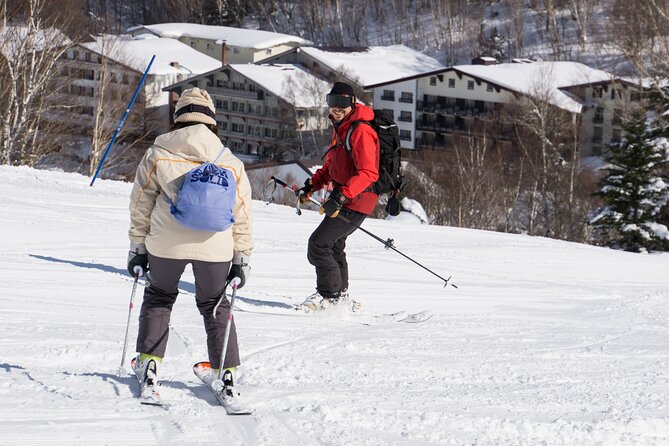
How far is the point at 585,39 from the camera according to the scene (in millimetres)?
52844

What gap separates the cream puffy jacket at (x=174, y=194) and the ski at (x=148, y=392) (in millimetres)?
541

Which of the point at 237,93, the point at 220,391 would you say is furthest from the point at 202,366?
the point at 237,93

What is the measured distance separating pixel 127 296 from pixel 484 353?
2491 millimetres

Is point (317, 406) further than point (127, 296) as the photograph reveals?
No

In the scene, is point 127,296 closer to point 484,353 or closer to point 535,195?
point 484,353

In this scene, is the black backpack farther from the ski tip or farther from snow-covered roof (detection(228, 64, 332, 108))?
snow-covered roof (detection(228, 64, 332, 108))

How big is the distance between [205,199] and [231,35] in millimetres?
55776

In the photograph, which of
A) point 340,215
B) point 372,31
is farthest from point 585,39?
point 340,215

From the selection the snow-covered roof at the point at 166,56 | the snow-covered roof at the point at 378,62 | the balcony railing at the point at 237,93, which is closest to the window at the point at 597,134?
the snow-covered roof at the point at 378,62

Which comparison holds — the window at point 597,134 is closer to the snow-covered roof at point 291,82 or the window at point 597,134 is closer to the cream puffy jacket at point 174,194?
the snow-covered roof at point 291,82

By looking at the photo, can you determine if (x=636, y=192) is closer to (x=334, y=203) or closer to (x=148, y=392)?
(x=334, y=203)

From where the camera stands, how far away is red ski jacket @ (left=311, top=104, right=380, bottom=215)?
5219 millimetres

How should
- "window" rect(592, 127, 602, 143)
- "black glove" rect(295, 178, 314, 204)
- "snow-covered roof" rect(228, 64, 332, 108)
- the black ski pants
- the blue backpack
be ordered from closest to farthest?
the blue backpack → the black ski pants → "black glove" rect(295, 178, 314, 204) → "window" rect(592, 127, 602, 143) → "snow-covered roof" rect(228, 64, 332, 108)

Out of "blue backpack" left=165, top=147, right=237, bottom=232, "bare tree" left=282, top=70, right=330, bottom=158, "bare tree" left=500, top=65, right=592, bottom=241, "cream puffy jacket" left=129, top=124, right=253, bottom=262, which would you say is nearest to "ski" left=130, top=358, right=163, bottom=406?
"cream puffy jacket" left=129, top=124, right=253, bottom=262
